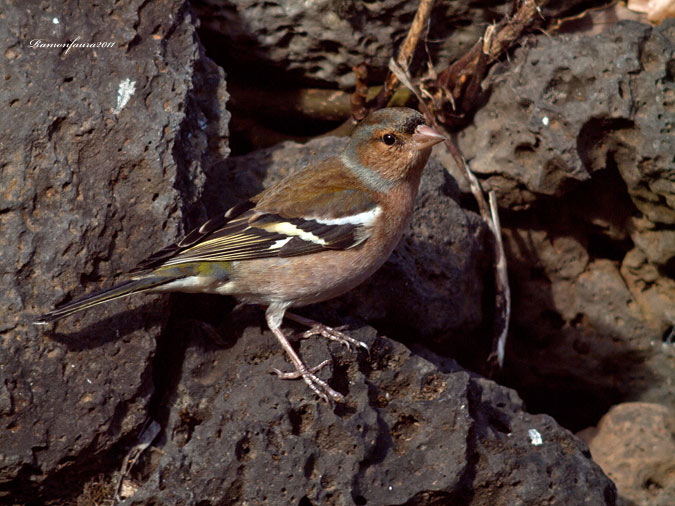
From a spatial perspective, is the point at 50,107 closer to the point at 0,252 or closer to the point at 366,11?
the point at 0,252

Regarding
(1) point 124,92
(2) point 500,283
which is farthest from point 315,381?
(2) point 500,283

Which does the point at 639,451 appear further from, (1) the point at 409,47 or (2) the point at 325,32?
(2) the point at 325,32

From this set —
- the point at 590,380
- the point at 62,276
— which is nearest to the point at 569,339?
the point at 590,380

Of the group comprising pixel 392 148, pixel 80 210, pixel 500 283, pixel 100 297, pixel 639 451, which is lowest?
pixel 639 451

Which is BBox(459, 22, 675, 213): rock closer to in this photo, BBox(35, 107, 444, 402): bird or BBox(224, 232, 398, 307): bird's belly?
BBox(35, 107, 444, 402): bird

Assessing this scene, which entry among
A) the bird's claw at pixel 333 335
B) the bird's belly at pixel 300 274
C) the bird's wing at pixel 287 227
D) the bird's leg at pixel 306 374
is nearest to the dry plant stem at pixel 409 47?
the bird's wing at pixel 287 227

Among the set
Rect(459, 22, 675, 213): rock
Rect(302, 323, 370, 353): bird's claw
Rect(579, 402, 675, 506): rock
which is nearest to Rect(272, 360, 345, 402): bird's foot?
Rect(302, 323, 370, 353): bird's claw
